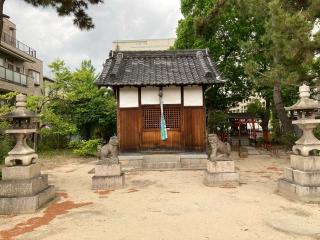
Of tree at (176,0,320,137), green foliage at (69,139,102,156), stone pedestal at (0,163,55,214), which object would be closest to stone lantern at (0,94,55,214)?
stone pedestal at (0,163,55,214)

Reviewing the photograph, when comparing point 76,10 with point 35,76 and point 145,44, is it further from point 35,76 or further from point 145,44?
point 145,44

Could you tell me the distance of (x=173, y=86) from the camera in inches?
628

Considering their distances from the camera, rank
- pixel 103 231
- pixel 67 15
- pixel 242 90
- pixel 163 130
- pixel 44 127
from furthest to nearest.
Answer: pixel 242 90, pixel 44 127, pixel 163 130, pixel 67 15, pixel 103 231

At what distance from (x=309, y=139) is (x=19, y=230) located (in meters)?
8.09

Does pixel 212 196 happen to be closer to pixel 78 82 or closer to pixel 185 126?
pixel 185 126

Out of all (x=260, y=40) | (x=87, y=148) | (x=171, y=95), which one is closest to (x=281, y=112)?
(x=260, y=40)

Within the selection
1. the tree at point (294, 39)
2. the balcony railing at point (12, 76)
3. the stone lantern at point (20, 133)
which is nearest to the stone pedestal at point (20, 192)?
the stone lantern at point (20, 133)

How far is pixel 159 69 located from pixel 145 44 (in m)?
54.2

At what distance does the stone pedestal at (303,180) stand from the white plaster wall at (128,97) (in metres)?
8.57

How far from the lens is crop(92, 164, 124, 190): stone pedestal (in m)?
10.8

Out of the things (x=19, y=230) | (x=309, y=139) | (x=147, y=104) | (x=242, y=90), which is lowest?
(x=19, y=230)

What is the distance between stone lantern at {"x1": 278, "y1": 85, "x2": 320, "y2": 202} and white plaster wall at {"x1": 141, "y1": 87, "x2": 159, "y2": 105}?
7.74 m

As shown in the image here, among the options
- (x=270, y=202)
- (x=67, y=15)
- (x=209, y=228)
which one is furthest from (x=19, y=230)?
(x=67, y=15)

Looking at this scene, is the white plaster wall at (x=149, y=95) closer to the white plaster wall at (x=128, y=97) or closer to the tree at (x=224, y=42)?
the white plaster wall at (x=128, y=97)
